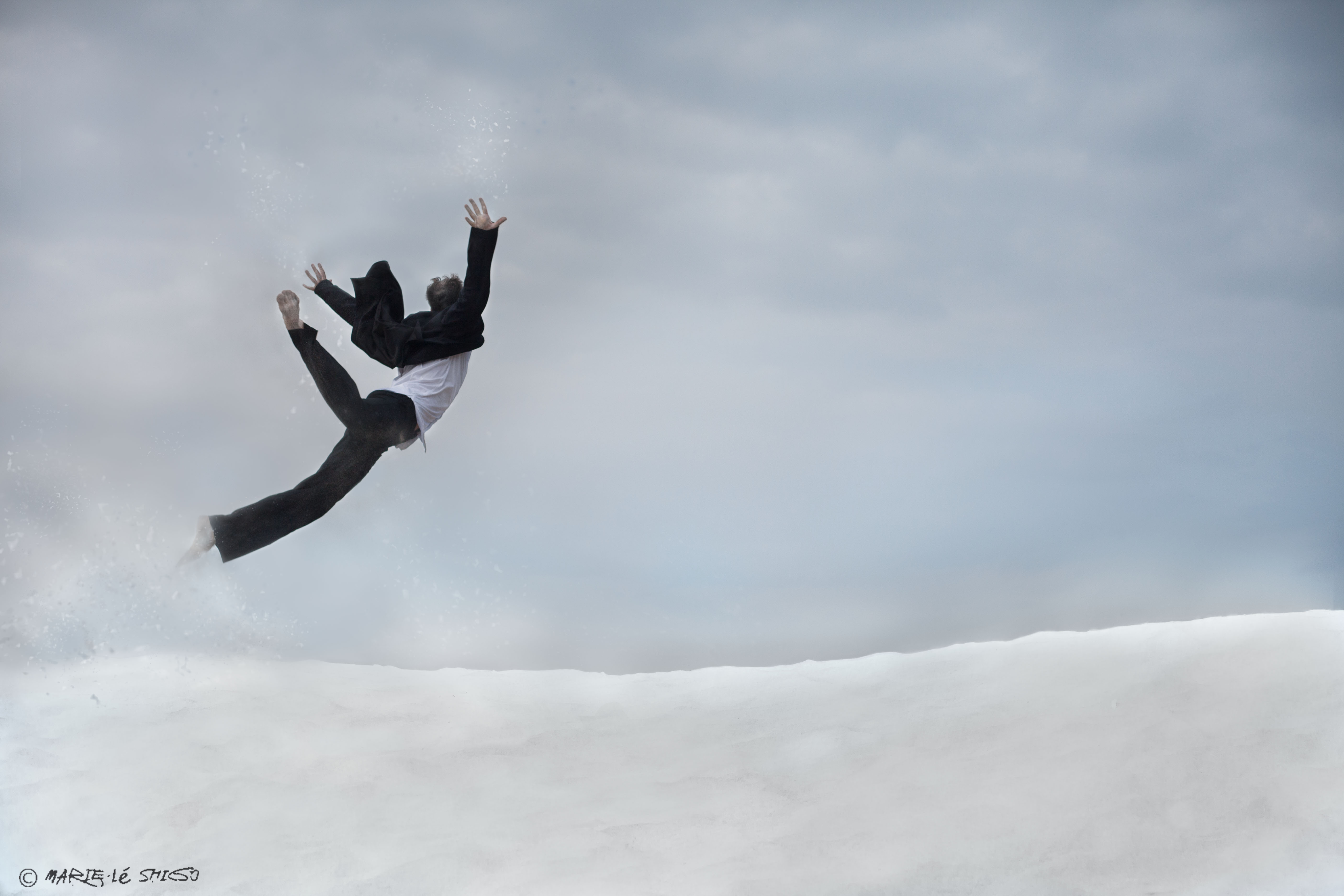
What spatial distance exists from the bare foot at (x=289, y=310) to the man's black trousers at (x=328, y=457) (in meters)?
0.03

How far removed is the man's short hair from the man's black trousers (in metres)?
0.66

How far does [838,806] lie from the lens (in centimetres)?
689

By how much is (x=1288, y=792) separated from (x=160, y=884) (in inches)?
256

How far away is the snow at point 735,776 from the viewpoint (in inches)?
238

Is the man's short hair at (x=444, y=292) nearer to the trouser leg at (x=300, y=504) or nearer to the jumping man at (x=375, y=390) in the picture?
the jumping man at (x=375, y=390)

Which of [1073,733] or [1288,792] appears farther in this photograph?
[1073,733]

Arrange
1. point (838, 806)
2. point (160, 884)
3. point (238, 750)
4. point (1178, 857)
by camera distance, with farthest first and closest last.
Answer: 1. point (238, 750)
2. point (838, 806)
3. point (160, 884)
4. point (1178, 857)

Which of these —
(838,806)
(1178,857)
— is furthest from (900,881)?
(1178,857)

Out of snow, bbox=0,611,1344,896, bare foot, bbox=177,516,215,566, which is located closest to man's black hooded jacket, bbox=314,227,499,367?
bare foot, bbox=177,516,215,566

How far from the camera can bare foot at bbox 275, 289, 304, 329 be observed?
19.7 feet

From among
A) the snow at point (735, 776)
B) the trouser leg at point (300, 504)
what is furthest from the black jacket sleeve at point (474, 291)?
the snow at point (735, 776)

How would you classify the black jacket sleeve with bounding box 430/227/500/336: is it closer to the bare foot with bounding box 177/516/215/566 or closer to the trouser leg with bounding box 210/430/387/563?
the trouser leg with bounding box 210/430/387/563

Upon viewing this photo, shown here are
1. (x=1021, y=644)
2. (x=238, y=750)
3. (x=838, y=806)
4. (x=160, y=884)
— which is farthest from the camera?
(x=1021, y=644)

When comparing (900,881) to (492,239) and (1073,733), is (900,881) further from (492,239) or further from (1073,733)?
(492,239)
